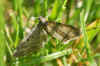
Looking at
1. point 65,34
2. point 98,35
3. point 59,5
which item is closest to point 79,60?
point 65,34

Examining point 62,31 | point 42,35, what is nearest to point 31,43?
point 42,35

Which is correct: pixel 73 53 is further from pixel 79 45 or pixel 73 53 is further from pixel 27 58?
pixel 27 58

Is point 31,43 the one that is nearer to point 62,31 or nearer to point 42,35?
point 42,35

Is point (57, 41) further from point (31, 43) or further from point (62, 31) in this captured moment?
point (31, 43)
